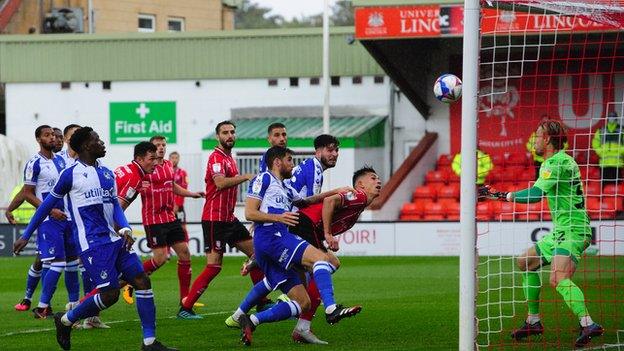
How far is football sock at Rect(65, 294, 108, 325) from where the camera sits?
1081cm

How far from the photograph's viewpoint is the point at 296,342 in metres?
11.6

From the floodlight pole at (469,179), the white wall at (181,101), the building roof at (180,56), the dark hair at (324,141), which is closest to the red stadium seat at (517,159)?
the white wall at (181,101)

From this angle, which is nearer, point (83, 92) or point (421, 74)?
point (421, 74)

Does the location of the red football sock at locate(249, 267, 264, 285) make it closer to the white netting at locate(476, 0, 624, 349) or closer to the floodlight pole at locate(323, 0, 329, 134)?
the white netting at locate(476, 0, 624, 349)

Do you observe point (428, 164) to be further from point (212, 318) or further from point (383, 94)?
point (212, 318)

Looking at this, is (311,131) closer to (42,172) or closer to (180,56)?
(180,56)

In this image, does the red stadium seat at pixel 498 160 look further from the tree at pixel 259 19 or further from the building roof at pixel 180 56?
the tree at pixel 259 19

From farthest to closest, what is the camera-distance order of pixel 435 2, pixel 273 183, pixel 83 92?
pixel 83 92 < pixel 435 2 < pixel 273 183

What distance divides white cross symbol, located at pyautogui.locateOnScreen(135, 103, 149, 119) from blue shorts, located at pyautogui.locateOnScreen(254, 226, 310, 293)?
2685cm

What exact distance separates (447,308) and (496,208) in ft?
54.8

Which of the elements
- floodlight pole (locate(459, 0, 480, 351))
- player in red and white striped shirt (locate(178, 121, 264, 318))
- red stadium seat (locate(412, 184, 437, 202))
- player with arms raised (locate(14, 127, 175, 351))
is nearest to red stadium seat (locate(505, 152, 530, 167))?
red stadium seat (locate(412, 184, 437, 202))

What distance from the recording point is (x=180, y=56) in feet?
125

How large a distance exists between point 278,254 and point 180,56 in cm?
2739

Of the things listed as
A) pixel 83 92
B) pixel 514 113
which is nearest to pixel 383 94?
pixel 514 113
